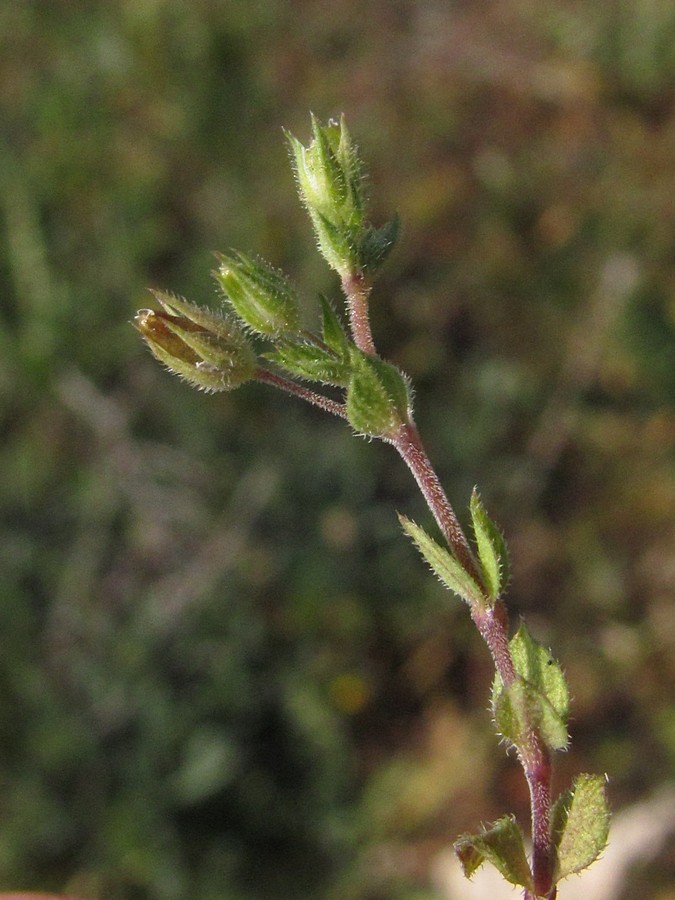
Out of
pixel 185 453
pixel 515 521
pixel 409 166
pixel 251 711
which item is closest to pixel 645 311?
pixel 515 521

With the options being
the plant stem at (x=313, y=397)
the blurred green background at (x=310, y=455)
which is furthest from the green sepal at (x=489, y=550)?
the blurred green background at (x=310, y=455)

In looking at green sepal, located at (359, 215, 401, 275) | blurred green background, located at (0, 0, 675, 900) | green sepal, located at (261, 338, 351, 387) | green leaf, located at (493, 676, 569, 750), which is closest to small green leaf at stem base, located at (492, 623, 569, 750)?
green leaf, located at (493, 676, 569, 750)

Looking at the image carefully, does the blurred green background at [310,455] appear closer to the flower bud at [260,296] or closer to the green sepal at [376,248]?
the flower bud at [260,296]

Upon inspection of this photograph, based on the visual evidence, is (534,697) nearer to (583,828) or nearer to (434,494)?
(583,828)

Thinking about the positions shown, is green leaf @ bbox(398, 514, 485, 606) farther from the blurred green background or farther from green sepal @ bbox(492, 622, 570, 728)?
the blurred green background

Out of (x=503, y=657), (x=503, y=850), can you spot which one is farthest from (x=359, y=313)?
(x=503, y=850)

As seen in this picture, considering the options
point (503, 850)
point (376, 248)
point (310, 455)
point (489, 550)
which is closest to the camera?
point (503, 850)
